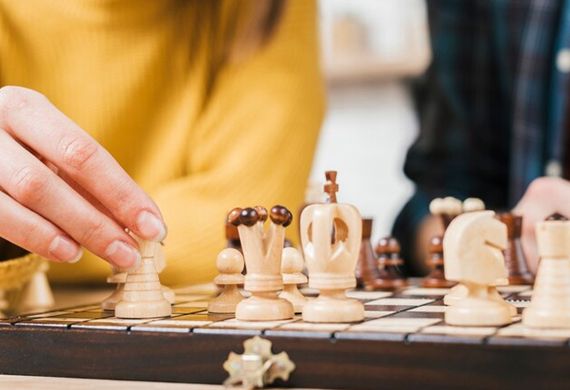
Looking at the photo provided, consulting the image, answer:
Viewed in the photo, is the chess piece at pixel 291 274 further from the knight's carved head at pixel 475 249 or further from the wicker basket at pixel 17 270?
the wicker basket at pixel 17 270

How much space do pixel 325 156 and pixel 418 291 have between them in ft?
8.54

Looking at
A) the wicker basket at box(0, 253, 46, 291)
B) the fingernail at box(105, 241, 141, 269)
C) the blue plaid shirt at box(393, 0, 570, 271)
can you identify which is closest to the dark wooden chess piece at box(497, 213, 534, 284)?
the fingernail at box(105, 241, 141, 269)

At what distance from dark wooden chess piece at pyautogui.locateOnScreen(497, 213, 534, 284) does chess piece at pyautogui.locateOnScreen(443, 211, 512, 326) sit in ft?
1.51

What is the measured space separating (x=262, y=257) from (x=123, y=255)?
0.18m

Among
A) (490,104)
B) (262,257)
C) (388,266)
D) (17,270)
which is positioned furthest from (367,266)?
(490,104)

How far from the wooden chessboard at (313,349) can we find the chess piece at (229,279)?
0.12 ft

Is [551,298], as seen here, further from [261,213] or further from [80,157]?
[80,157]

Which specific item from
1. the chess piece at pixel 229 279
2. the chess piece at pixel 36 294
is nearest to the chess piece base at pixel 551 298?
the chess piece at pixel 229 279

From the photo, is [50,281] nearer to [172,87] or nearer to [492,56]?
[172,87]

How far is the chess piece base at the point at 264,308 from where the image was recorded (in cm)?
93

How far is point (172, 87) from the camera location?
2148 mm

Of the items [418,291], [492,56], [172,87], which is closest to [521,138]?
[492,56]

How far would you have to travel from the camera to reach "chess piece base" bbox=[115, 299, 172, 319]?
994 mm

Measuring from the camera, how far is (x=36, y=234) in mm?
1069
